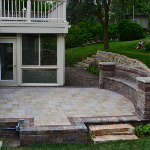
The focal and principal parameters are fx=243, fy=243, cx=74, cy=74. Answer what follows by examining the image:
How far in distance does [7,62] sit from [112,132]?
6387mm

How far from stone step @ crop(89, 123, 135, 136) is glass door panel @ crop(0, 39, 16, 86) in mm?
5836

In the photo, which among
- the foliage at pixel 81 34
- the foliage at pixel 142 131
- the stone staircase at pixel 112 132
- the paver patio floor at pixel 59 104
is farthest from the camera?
the foliage at pixel 81 34

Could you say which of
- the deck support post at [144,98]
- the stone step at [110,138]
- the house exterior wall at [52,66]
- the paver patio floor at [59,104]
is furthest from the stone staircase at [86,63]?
the stone step at [110,138]

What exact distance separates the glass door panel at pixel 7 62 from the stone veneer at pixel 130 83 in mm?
3808

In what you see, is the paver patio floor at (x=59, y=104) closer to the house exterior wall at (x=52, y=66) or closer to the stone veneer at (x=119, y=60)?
the house exterior wall at (x=52, y=66)

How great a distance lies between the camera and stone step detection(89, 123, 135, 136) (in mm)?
5527

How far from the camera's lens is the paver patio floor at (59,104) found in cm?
618

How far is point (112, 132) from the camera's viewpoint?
18.4 ft

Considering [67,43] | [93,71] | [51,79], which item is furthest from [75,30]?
[51,79]

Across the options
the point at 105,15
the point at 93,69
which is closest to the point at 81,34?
the point at 105,15

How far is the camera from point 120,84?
894cm

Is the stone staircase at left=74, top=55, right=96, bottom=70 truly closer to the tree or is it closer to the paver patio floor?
the tree

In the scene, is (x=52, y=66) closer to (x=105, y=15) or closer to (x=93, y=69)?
(x=93, y=69)

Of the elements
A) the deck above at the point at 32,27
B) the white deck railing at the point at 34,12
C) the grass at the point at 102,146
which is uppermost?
the white deck railing at the point at 34,12
